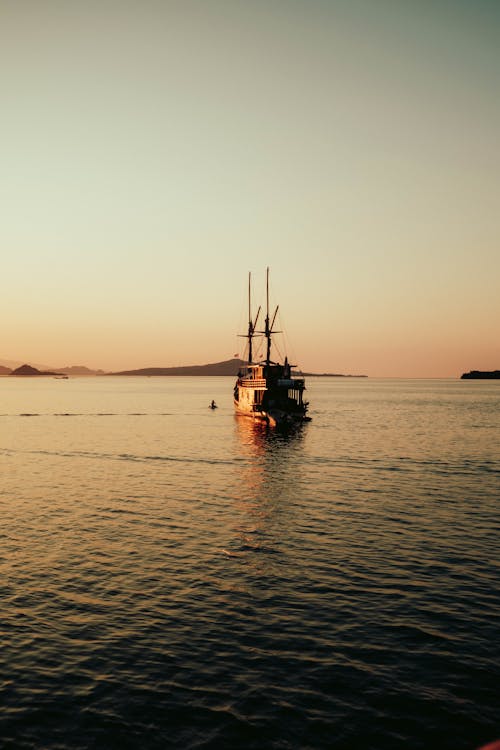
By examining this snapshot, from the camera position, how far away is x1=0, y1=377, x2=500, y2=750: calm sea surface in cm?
1396

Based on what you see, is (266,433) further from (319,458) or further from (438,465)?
(438,465)

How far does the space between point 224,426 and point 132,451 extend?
118 ft

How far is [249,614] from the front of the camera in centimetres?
2008

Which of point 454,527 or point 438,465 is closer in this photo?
point 454,527

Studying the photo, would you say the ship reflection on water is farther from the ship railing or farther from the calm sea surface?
the ship railing

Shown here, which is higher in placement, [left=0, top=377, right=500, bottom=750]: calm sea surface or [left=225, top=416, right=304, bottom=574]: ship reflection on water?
[left=0, top=377, right=500, bottom=750]: calm sea surface

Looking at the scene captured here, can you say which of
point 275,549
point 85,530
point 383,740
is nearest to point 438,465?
point 275,549

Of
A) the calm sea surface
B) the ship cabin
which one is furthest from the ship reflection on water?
the ship cabin

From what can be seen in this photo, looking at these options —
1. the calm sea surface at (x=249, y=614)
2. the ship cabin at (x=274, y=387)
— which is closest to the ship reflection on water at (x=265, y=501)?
the calm sea surface at (x=249, y=614)

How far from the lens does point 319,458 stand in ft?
201

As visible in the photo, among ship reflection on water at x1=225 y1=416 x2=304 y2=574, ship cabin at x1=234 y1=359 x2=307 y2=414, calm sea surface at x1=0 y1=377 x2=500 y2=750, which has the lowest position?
ship reflection on water at x1=225 y1=416 x2=304 y2=574

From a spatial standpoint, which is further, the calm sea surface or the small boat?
the small boat

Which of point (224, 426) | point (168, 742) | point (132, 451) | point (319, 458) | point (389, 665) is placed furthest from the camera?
point (224, 426)

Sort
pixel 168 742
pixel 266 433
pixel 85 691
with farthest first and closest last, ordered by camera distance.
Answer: pixel 266 433 → pixel 85 691 → pixel 168 742
